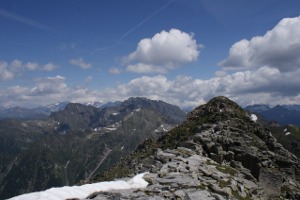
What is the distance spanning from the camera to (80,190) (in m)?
22.4

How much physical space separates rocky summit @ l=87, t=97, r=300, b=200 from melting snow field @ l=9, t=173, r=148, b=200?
0.70 metres

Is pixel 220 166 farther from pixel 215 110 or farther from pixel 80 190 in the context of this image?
pixel 215 110

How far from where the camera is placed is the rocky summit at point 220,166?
88.9 feet

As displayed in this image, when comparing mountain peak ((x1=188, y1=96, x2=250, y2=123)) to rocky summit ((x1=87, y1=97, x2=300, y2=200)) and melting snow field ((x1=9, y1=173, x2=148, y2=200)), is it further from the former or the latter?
melting snow field ((x1=9, y1=173, x2=148, y2=200))

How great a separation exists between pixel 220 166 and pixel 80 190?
21.9 m

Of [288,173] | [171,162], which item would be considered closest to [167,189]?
[171,162]

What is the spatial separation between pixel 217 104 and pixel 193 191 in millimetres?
52807

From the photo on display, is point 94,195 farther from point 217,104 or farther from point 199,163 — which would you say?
point 217,104

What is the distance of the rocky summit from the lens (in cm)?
2711

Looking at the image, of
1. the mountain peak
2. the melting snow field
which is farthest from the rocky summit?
the melting snow field

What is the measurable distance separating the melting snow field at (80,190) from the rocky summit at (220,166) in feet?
2.30

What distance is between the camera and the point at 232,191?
3128cm

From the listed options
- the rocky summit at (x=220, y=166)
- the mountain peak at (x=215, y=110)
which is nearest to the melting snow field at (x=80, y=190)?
the rocky summit at (x=220, y=166)

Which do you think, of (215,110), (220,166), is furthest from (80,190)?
(215,110)
